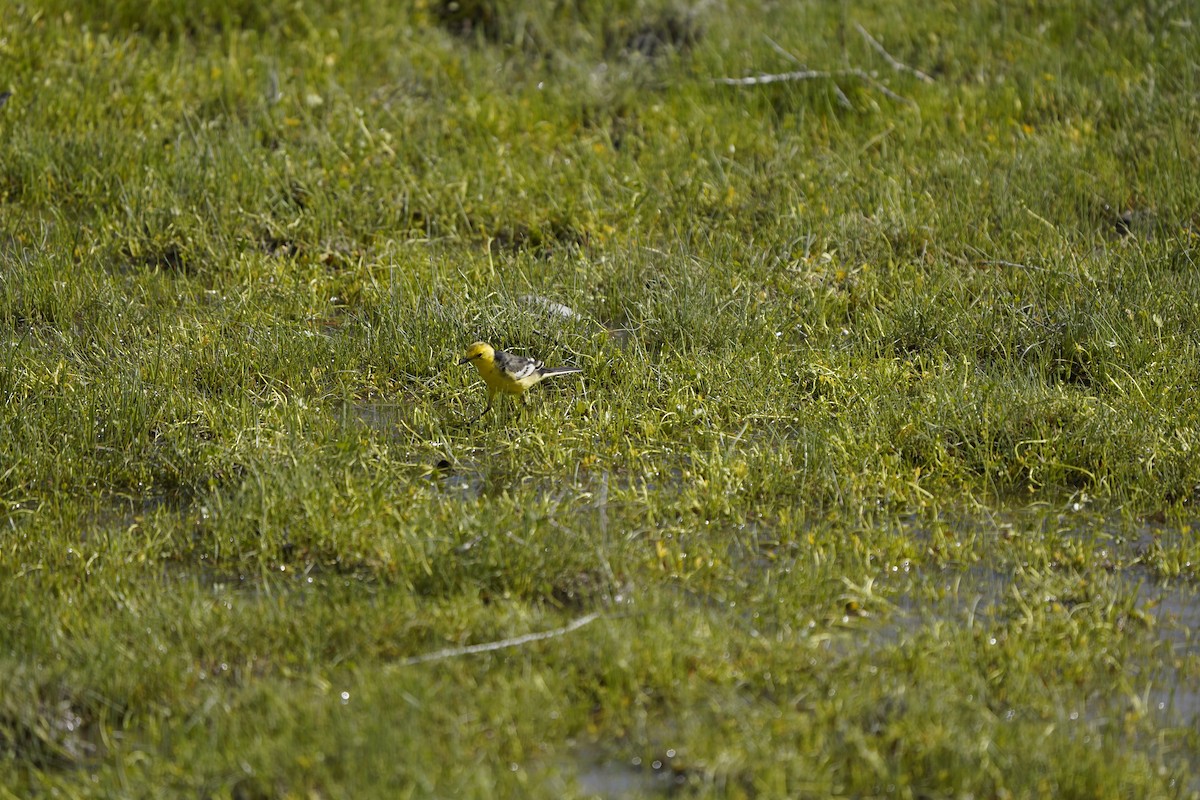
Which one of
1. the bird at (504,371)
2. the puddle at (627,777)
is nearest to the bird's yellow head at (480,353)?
the bird at (504,371)

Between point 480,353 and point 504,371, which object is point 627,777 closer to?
point 504,371

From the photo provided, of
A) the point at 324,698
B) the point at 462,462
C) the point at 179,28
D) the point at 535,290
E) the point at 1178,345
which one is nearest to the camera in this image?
the point at 324,698

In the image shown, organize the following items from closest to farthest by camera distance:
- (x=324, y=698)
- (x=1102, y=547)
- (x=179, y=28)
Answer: (x=324, y=698) < (x=1102, y=547) < (x=179, y=28)

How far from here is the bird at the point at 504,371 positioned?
621cm

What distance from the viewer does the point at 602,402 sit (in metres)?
6.49

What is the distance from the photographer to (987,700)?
14.2ft

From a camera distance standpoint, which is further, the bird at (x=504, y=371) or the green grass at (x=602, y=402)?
the bird at (x=504, y=371)

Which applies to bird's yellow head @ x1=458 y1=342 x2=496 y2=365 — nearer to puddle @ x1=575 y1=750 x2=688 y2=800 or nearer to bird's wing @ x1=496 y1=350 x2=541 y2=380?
bird's wing @ x1=496 y1=350 x2=541 y2=380

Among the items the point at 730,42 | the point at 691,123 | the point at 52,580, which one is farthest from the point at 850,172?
the point at 52,580

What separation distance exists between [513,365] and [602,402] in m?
0.52

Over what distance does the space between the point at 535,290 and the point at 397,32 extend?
151 inches

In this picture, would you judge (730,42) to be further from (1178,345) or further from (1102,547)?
(1102,547)

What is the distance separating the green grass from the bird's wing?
0.18 meters

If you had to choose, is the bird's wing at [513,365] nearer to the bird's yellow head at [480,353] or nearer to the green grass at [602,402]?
the bird's yellow head at [480,353]
